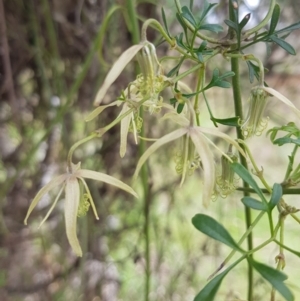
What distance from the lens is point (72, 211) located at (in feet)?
0.83

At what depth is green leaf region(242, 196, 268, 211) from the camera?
0.23 m

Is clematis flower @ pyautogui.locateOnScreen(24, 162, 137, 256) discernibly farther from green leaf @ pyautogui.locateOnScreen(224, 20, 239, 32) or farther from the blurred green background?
the blurred green background

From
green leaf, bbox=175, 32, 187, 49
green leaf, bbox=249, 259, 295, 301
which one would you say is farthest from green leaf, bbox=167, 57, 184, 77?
green leaf, bbox=249, 259, 295, 301

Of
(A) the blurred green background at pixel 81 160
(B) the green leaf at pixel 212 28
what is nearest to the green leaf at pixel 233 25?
(B) the green leaf at pixel 212 28

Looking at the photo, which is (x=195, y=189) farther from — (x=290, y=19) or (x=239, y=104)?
(x=239, y=104)

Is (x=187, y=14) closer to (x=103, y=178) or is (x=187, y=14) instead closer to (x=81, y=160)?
(x=103, y=178)

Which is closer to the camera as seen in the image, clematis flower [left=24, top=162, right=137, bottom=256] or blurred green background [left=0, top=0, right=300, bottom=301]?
clematis flower [left=24, top=162, right=137, bottom=256]

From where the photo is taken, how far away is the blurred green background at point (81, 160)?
808mm

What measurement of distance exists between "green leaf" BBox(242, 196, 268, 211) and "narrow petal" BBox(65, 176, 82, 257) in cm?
9

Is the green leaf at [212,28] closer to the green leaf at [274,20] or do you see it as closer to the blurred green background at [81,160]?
the green leaf at [274,20]

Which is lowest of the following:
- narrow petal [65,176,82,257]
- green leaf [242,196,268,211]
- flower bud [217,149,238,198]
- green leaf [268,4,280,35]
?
narrow petal [65,176,82,257]

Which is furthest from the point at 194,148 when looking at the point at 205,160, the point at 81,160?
the point at 81,160

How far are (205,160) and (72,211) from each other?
3.0 inches

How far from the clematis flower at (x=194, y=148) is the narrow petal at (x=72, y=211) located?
4 centimetres
